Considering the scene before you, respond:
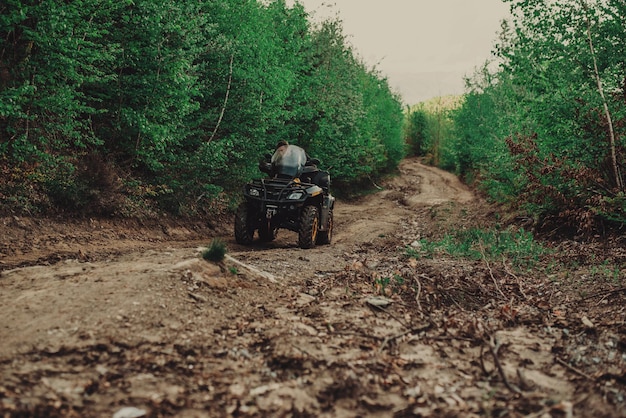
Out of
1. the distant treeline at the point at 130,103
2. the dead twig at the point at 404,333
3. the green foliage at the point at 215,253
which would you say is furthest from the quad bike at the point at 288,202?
the dead twig at the point at 404,333

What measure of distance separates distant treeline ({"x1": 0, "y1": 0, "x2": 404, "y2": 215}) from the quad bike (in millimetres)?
2923

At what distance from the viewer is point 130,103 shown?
12.5 metres

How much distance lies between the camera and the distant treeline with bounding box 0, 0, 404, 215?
9.63 metres

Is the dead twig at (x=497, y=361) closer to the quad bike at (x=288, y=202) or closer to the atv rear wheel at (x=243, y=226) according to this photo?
the quad bike at (x=288, y=202)

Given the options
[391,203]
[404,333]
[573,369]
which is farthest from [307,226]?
[391,203]

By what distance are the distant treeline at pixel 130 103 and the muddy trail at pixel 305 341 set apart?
126 inches

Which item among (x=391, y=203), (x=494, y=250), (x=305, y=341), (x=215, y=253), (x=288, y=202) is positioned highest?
(x=288, y=202)

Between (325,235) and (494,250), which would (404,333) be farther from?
(325,235)

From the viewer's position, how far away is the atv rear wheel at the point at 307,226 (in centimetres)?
1105

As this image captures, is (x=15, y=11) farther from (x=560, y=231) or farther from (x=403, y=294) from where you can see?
(x=560, y=231)

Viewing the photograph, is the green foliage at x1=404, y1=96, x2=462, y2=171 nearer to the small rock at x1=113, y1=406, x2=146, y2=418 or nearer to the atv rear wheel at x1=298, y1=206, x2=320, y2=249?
the atv rear wheel at x1=298, y1=206, x2=320, y2=249

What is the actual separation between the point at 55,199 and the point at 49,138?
1.38m

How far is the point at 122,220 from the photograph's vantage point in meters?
12.0

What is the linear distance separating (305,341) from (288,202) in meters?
6.59
